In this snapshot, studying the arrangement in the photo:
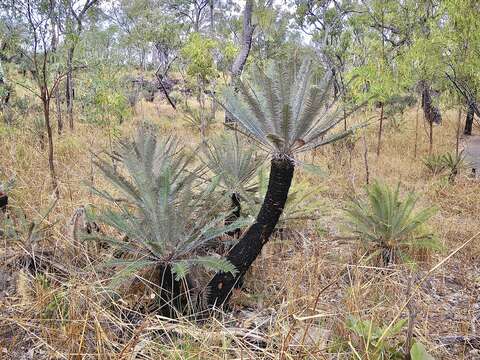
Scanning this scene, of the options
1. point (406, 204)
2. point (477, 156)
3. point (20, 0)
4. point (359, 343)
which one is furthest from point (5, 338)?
point (477, 156)

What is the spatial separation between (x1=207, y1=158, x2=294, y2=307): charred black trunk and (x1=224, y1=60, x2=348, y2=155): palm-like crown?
13 cm

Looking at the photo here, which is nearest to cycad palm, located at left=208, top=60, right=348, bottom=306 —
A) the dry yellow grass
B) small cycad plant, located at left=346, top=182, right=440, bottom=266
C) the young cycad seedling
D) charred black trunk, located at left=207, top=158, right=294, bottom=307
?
charred black trunk, located at left=207, top=158, right=294, bottom=307

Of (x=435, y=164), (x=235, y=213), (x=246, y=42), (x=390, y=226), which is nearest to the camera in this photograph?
(x=235, y=213)

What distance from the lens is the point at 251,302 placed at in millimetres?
2275

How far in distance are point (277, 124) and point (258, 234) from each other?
1.69 feet

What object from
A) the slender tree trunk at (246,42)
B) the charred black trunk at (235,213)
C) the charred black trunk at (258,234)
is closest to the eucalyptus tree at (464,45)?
the slender tree trunk at (246,42)

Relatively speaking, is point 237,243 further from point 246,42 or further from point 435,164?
point 246,42

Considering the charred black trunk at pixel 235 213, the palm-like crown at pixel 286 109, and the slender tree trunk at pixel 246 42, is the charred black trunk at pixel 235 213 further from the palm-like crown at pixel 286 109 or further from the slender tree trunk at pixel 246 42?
the slender tree trunk at pixel 246 42

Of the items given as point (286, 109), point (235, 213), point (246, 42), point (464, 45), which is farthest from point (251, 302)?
point (246, 42)

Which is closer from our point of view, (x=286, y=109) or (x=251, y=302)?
(x=286, y=109)

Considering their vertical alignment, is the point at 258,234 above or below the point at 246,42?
below

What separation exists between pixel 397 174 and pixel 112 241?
6.75 metres

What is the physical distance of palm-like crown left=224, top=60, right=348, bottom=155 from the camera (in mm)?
1854

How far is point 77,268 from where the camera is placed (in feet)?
7.72
